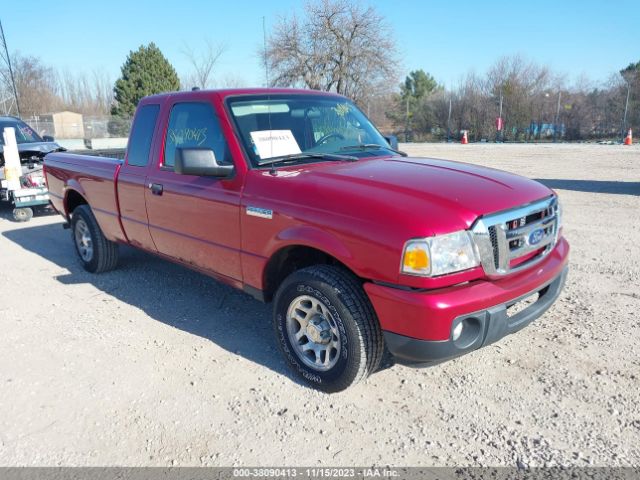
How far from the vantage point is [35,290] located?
5434 mm

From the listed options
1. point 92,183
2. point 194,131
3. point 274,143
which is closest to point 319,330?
point 274,143

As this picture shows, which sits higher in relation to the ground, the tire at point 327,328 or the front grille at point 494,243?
the front grille at point 494,243

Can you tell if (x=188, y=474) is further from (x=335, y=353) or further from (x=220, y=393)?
(x=335, y=353)

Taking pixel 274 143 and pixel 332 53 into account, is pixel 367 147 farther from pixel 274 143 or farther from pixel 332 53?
pixel 332 53

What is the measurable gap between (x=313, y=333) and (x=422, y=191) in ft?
3.73

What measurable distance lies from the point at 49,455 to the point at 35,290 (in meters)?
3.09

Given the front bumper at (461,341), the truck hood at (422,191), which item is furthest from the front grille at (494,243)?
the front bumper at (461,341)

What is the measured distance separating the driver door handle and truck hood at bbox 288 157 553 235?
56.8 inches

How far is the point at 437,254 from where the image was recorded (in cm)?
273

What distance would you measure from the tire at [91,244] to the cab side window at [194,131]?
5.92 feet

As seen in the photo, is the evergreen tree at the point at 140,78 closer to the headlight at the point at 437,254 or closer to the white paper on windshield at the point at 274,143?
the white paper on windshield at the point at 274,143

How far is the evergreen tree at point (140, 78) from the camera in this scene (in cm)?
4684

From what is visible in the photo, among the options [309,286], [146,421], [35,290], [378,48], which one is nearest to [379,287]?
[309,286]

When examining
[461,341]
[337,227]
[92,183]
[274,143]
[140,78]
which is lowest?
[461,341]
